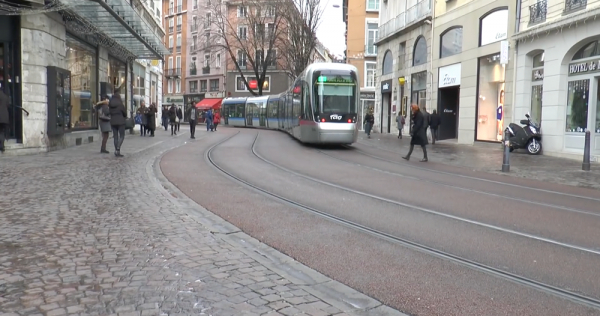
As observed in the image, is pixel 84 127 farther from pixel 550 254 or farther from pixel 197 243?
pixel 550 254

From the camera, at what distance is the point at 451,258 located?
201 inches

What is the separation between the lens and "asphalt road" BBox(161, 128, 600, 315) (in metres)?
4.14

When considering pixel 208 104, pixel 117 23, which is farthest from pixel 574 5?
pixel 208 104

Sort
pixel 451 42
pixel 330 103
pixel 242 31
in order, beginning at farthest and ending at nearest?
pixel 242 31, pixel 451 42, pixel 330 103

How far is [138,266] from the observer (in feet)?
14.7

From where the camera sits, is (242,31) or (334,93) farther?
(242,31)

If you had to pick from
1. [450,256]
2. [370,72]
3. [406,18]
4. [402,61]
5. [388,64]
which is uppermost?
[406,18]

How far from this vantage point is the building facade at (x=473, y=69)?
70.7 ft

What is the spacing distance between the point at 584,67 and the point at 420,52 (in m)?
14.0

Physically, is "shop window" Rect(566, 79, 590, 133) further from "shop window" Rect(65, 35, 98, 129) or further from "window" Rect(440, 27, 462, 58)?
"shop window" Rect(65, 35, 98, 129)

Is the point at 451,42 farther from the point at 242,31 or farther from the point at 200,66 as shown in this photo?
the point at 200,66

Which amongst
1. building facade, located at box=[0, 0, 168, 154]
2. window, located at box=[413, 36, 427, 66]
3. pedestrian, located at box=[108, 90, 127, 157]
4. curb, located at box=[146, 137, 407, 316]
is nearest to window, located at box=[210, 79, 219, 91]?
window, located at box=[413, 36, 427, 66]

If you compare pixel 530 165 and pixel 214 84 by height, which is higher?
pixel 214 84

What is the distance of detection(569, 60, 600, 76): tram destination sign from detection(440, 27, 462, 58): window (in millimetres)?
8040
